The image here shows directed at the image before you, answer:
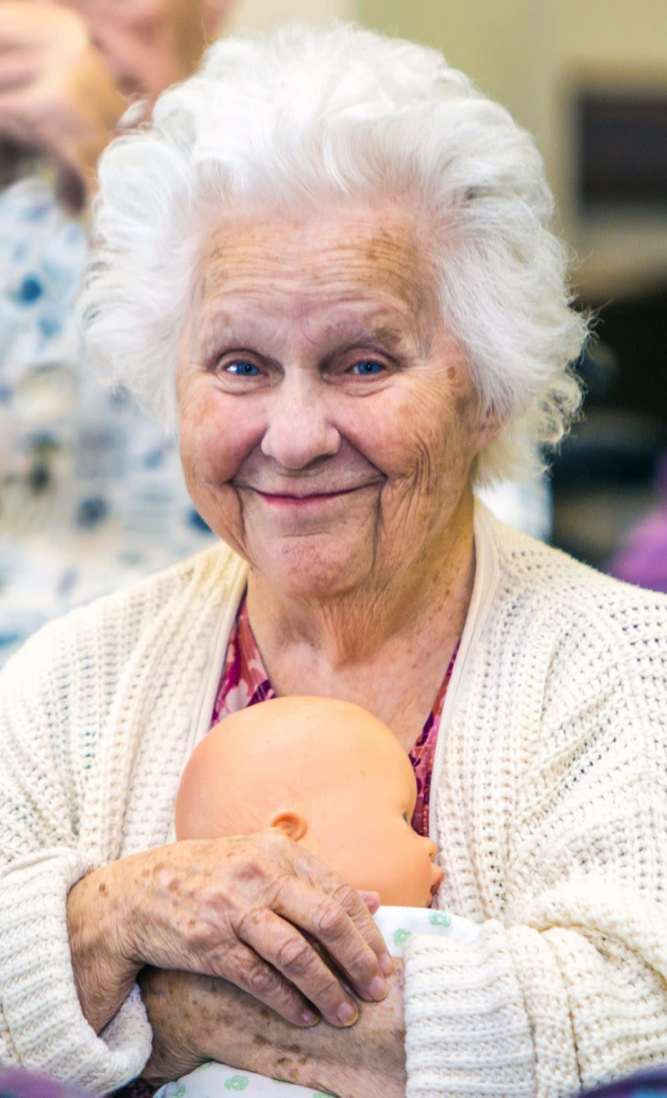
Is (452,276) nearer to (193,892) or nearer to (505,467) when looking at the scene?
(505,467)

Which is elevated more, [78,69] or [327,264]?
[78,69]

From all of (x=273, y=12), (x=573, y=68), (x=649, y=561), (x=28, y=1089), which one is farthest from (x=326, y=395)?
(x=573, y=68)

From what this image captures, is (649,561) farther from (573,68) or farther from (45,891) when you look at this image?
(573,68)

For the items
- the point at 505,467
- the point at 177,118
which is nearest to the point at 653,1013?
the point at 505,467

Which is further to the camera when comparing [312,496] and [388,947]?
[312,496]

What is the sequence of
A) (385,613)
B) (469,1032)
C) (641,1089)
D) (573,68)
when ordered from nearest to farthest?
(641,1089) → (469,1032) → (385,613) → (573,68)

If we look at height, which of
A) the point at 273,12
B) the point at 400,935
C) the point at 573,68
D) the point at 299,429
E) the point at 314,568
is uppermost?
the point at 573,68

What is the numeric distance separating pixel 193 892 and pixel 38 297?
5.05ft

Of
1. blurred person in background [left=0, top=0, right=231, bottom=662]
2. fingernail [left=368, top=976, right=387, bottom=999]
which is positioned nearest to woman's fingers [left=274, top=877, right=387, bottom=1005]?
fingernail [left=368, top=976, right=387, bottom=999]

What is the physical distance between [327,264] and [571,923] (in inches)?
28.8

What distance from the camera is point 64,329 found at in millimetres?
2789

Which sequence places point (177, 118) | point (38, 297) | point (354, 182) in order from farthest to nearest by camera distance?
point (38, 297), point (177, 118), point (354, 182)

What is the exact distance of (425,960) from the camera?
151cm

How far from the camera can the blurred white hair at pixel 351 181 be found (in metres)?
1.71
